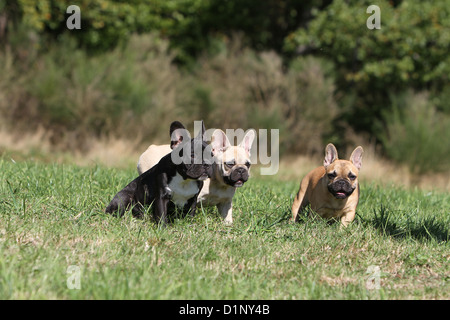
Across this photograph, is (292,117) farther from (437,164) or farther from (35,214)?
(35,214)

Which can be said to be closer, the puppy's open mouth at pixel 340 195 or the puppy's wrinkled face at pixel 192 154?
the puppy's wrinkled face at pixel 192 154

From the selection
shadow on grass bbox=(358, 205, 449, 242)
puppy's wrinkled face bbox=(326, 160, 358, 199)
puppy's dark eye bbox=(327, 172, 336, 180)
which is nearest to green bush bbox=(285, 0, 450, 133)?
shadow on grass bbox=(358, 205, 449, 242)

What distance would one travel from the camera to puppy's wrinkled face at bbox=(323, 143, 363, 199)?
6516mm

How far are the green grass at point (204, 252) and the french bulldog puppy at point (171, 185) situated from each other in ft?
0.65

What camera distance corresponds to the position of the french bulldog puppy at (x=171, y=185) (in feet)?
19.1

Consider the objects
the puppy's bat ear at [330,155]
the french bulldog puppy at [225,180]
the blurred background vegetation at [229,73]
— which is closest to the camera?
the french bulldog puppy at [225,180]

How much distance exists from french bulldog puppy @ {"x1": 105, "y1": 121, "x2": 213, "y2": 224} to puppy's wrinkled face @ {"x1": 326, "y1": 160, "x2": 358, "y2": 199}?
1.55 meters

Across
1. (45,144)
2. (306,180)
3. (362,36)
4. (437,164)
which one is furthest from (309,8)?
(306,180)

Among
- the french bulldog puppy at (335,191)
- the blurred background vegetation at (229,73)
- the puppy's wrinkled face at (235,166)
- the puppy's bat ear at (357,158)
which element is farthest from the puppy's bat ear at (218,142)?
the blurred background vegetation at (229,73)

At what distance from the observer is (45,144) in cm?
1777

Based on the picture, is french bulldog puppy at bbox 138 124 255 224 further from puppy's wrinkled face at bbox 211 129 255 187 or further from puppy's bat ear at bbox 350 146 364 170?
puppy's bat ear at bbox 350 146 364 170

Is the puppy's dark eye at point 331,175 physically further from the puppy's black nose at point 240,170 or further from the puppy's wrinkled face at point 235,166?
the puppy's black nose at point 240,170

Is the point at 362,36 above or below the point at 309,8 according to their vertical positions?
below
